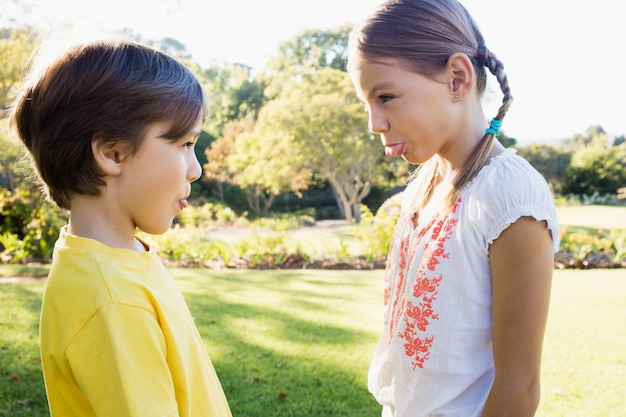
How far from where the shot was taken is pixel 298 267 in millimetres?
→ 9320

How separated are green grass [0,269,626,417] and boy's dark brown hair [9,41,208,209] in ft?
7.60

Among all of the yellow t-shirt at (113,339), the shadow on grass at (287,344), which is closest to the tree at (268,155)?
the shadow on grass at (287,344)

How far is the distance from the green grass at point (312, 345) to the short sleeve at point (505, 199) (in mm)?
2198

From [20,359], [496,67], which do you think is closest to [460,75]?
[496,67]

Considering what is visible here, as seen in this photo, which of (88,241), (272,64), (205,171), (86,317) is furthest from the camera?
(272,64)

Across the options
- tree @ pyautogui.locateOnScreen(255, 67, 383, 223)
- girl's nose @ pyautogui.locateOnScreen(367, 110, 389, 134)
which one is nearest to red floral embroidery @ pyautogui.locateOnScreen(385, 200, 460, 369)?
girl's nose @ pyautogui.locateOnScreen(367, 110, 389, 134)

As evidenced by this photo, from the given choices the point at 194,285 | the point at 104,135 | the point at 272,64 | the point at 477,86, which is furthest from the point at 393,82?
the point at 272,64

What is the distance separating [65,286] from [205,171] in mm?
23919

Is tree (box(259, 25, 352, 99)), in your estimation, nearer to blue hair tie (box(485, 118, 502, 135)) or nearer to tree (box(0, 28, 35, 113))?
tree (box(0, 28, 35, 113))

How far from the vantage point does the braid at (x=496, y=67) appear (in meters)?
1.36

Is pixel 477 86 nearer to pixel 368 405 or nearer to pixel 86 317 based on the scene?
pixel 86 317

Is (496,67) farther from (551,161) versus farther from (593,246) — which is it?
(551,161)

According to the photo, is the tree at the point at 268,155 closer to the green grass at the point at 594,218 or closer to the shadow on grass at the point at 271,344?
the green grass at the point at 594,218

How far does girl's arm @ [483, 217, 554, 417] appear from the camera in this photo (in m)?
1.13
